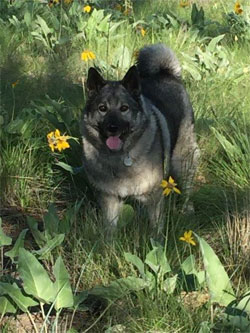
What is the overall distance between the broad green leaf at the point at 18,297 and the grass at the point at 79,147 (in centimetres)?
24

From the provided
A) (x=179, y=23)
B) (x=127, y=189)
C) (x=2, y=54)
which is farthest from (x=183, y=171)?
(x=179, y=23)

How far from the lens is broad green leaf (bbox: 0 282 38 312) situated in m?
2.65

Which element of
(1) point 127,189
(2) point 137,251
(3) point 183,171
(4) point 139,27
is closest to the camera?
(2) point 137,251

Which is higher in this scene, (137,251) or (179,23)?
(179,23)

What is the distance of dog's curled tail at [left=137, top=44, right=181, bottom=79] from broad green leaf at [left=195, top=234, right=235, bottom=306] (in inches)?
92.1

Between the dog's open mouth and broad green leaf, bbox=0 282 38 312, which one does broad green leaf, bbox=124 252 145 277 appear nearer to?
broad green leaf, bbox=0 282 38 312

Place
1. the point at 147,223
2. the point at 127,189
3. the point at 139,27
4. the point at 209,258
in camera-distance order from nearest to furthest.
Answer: the point at 209,258
the point at 147,223
the point at 127,189
the point at 139,27

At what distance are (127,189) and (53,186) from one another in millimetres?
571

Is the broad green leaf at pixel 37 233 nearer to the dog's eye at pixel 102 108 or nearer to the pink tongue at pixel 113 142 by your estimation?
the pink tongue at pixel 113 142

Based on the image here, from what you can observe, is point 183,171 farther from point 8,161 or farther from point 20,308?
point 20,308

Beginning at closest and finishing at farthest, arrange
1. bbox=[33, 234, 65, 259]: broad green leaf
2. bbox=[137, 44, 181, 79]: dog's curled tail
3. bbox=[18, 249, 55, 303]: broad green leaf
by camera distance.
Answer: bbox=[18, 249, 55, 303]: broad green leaf → bbox=[33, 234, 65, 259]: broad green leaf → bbox=[137, 44, 181, 79]: dog's curled tail

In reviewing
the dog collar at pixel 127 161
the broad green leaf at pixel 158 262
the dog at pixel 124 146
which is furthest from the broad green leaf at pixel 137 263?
the dog collar at pixel 127 161

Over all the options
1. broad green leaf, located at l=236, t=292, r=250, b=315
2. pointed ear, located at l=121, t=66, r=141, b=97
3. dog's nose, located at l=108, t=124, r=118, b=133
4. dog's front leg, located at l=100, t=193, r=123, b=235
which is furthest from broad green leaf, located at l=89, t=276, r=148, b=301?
pointed ear, located at l=121, t=66, r=141, b=97

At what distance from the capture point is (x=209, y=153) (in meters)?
4.50
